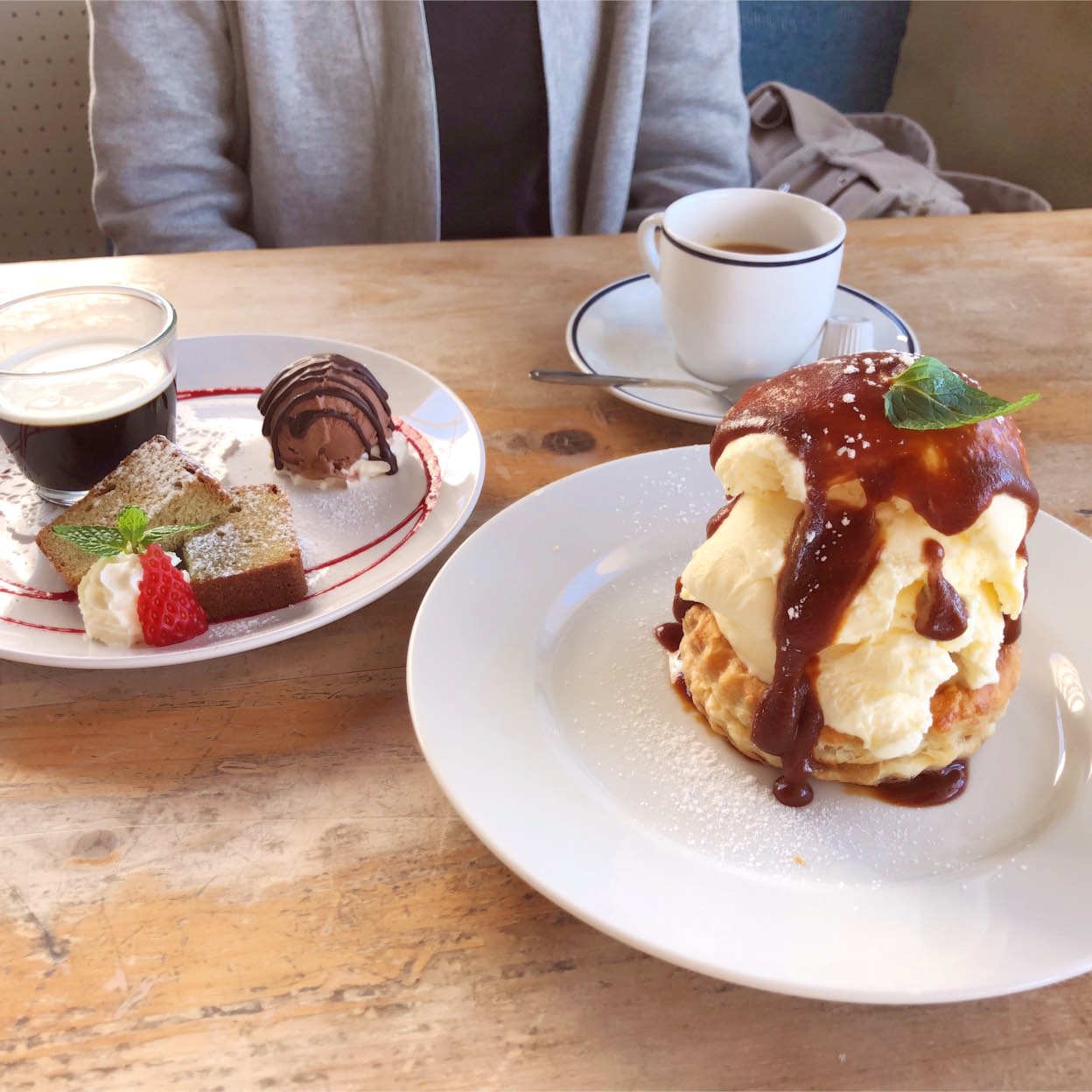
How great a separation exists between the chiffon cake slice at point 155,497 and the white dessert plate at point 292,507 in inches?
2.2

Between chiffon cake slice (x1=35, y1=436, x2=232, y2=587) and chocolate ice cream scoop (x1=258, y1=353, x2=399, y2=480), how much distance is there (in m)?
0.11

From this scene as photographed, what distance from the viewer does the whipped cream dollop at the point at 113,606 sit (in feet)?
3.03

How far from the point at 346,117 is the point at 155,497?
52.4 inches

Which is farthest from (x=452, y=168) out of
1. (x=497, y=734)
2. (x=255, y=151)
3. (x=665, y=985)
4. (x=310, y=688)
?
(x=665, y=985)

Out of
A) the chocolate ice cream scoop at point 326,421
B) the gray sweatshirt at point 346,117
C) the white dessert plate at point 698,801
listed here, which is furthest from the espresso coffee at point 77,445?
the gray sweatshirt at point 346,117

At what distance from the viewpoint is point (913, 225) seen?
1924 millimetres

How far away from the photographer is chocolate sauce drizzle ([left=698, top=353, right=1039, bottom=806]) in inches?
28.9

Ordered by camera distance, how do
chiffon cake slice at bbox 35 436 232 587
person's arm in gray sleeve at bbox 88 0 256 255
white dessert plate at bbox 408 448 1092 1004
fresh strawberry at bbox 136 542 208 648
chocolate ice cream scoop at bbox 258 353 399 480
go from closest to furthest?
white dessert plate at bbox 408 448 1092 1004, fresh strawberry at bbox 136 542 208 648, chiffon cake slice at bbox 35 436 232 587, chocolate ice cream scoop at bbox 258 353 399 480, person's arm in gray sleeve at bbox 88 0 256 255

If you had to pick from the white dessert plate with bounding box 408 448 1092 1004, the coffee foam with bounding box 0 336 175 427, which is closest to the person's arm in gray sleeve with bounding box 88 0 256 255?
the coffee foam with bounding box 0 336 175 427

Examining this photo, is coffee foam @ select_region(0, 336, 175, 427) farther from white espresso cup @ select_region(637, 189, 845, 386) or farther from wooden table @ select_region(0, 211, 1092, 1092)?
white espresso cup @ select_region(637, 189, 845, 386)

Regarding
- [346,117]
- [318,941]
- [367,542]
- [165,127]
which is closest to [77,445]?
[367,542]

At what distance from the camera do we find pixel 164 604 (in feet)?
3.03

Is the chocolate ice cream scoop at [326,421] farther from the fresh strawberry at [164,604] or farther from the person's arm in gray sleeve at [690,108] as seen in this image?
the person's arm in gray sleeve at [690,108]

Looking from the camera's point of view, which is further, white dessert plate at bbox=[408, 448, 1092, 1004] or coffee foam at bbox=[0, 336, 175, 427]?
coffee foam at bbox=[0, 336, 175, 427]
